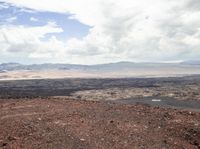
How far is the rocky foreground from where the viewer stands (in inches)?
643

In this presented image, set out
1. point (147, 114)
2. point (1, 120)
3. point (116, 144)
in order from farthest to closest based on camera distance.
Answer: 1. point (147, 114)
2. point (1, 120)
3. point (116, 144)

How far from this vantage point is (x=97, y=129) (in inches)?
734

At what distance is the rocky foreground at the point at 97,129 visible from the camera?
16.3 metres

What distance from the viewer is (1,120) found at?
2142 cm

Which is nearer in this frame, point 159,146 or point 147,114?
point 159,146

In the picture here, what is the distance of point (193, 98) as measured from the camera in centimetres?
6291

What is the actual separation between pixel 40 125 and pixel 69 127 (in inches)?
66.1

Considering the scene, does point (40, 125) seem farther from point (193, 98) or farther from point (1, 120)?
point (193, 98)

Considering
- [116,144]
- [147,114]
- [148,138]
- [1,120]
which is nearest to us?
[116,144]

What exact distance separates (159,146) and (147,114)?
7101mm

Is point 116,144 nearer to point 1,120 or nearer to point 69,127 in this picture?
point 69,127

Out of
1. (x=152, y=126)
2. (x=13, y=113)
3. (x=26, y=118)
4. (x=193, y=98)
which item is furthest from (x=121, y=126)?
(x=193, y=98)

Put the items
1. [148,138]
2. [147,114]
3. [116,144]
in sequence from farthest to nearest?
[147,114] → [148,138] → [116,144]

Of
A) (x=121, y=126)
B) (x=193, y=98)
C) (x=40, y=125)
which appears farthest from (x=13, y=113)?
(x=193, y=98)
